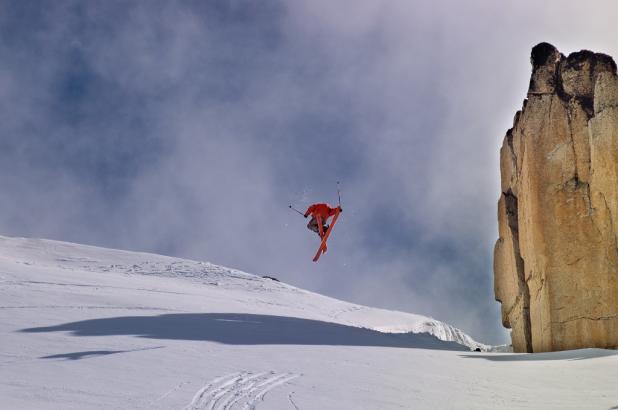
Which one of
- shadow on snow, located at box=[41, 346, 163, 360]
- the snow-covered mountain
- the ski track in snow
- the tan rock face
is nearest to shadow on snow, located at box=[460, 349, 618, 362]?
the tan rock face

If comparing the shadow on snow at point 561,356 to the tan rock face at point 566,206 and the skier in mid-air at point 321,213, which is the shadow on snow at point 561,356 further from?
the skier in mid-air at point 321,213

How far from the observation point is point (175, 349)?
20.0m

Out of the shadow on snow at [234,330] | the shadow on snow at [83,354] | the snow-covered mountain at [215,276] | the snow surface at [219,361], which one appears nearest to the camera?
the snow surface at [219,361]

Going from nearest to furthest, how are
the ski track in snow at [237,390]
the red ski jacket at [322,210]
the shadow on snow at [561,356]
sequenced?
the ski track in snow at [237,390] < the shadow on snow at [561,356] < the red ski jacket at [322,210]

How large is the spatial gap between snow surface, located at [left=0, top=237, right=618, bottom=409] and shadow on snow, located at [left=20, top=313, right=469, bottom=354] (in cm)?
7

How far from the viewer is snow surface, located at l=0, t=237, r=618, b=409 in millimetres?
14539

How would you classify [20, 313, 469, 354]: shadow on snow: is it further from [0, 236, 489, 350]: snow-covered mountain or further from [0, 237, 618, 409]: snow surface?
[0, 236, 489, 350]: snow-covered mountain

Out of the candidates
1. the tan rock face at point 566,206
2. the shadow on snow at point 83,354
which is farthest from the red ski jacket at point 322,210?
the shadow on snow at point 83,354

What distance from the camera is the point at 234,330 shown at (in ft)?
83.0

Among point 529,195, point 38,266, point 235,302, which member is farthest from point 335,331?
point 38,266

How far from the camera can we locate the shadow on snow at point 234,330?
2259 centimetres

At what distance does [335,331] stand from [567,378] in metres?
12.0

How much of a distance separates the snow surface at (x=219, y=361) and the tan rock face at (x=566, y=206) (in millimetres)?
3145

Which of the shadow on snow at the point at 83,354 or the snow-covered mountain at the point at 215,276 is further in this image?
the snow-covered mountain at the point at 215,276
